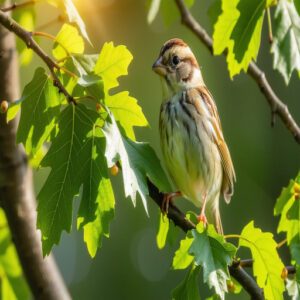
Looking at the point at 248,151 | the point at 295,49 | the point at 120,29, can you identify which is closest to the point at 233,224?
the point at 248,151

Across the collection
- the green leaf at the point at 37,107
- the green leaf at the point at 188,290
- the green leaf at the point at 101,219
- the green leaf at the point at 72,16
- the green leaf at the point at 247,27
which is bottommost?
the green leaf at the point at 188,290

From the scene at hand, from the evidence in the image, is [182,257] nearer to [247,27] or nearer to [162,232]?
[162,232]

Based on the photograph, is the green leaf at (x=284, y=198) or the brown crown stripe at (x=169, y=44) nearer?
the green leaf at (x=284, y=198)

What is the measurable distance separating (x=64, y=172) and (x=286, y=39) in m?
0.86

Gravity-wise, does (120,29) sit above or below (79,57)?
below

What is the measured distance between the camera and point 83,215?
2.67 meters

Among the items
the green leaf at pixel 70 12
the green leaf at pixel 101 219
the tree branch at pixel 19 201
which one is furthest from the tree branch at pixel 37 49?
the tree branch at pixel 19 201

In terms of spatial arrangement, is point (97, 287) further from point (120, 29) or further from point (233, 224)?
point (120, 29)

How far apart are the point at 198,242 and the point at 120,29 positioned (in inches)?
250

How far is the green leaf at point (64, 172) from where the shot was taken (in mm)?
2621

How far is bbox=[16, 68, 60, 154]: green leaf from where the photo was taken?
272 cm

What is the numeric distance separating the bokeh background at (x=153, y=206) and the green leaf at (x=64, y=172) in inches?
226

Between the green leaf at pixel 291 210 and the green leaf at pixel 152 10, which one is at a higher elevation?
the green leaf at pixel 152 10

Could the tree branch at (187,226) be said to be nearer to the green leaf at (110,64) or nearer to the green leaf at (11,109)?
the green leaf at (110,64)
